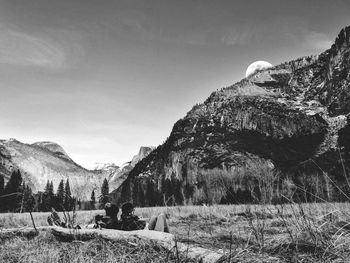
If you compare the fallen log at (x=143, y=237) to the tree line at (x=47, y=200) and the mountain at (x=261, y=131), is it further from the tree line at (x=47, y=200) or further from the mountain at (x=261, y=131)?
the mountain at (x=261, y=131)

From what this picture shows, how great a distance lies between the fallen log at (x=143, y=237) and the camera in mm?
2475

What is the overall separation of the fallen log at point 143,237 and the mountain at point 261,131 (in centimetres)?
10190

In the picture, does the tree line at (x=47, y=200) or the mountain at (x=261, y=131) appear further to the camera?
the mountain at (x=261, y=131)

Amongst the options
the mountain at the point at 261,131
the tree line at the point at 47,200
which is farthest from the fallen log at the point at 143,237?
the mountain at the point at 261,131

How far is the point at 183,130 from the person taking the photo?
6206 inches

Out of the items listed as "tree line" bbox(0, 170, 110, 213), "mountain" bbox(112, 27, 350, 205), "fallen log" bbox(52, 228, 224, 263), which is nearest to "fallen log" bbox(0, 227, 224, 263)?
"fallen log" bbox(52, 228, 224, 263)

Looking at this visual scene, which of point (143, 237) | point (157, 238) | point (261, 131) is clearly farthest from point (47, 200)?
point (261, 131)

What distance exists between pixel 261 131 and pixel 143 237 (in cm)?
13920

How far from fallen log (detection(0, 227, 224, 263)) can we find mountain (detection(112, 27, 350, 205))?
10190 cm

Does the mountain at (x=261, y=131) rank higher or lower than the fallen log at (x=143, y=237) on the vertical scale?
higher

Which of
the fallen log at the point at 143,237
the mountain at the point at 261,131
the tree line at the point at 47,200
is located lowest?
the fallen log at the point at 143,237

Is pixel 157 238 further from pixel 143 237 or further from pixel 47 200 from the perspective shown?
pixel 47 200

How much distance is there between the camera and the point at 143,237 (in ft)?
10.7

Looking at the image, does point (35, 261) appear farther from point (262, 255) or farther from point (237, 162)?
point (237, 162)
